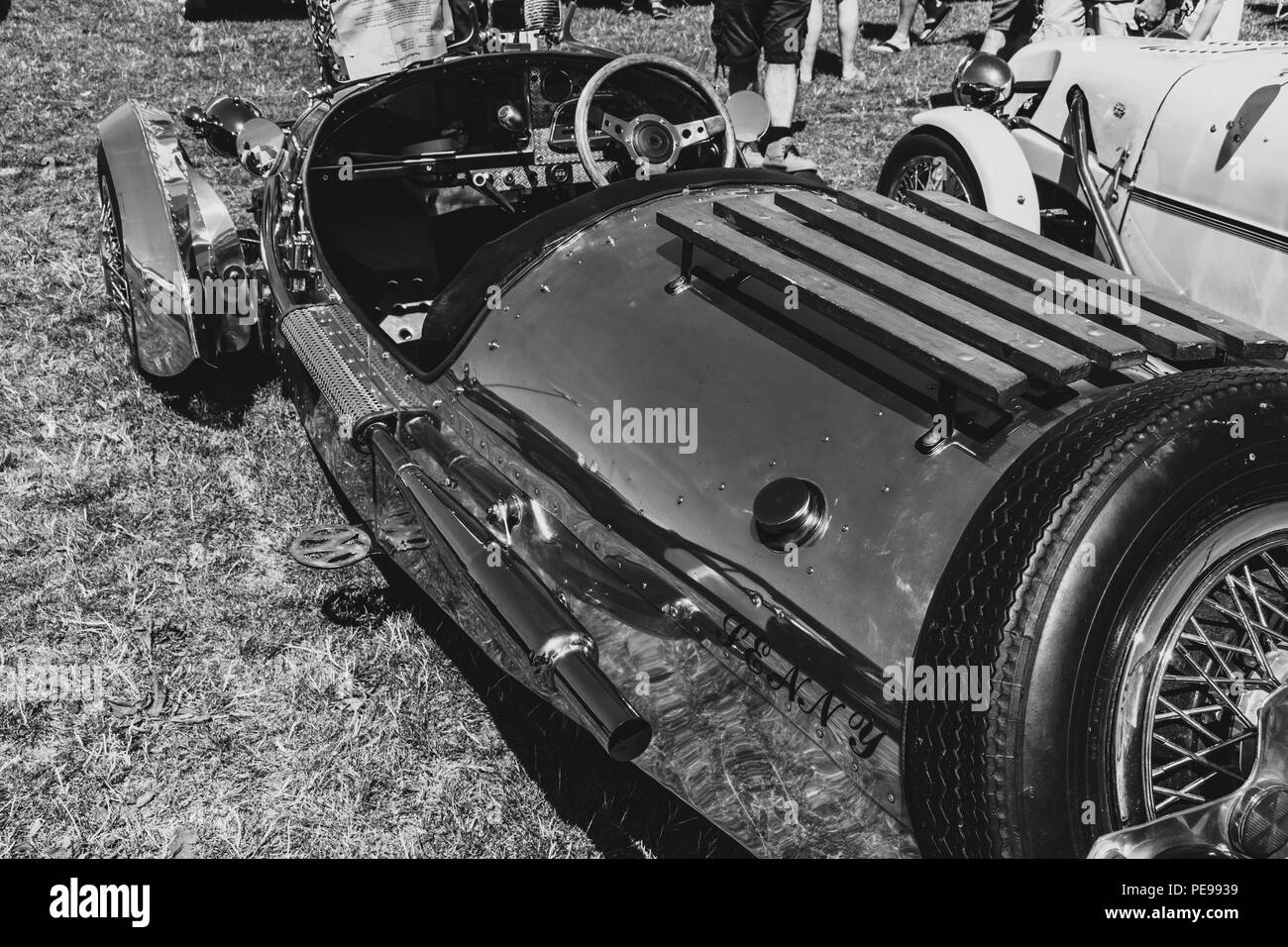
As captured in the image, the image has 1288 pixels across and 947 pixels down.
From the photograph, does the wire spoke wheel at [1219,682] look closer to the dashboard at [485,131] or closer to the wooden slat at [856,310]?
the wooden slat at [856,310]

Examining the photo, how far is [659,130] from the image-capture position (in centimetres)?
348

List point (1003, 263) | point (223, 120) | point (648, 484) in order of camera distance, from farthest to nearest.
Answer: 1. point (223, 120)
2. point (1003, 263)
3. point (648, 484)

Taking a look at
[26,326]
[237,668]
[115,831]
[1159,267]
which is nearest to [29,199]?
[26,326]

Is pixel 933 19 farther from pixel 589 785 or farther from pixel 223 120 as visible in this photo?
pixel 589 785

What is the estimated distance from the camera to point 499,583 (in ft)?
7.54

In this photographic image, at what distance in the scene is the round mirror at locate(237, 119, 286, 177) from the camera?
368 centimetres

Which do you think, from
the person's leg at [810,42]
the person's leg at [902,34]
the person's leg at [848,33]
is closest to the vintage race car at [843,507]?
the person's leg at [810,42]

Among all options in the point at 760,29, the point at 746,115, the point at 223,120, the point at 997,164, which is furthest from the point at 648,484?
the point at 760,29

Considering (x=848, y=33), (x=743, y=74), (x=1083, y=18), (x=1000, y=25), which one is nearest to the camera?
(x=1083, y=18)

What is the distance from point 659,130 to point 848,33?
20.4 feet

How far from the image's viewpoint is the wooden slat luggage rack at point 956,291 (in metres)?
1.98

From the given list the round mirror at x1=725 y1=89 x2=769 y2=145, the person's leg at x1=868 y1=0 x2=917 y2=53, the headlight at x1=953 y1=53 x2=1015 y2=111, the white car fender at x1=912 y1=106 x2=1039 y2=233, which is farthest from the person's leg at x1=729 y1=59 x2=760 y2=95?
the person's leg at x1=868 y1=0 x2=917 y2=53

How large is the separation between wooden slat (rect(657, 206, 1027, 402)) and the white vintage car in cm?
221

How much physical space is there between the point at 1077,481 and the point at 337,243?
3070mm
